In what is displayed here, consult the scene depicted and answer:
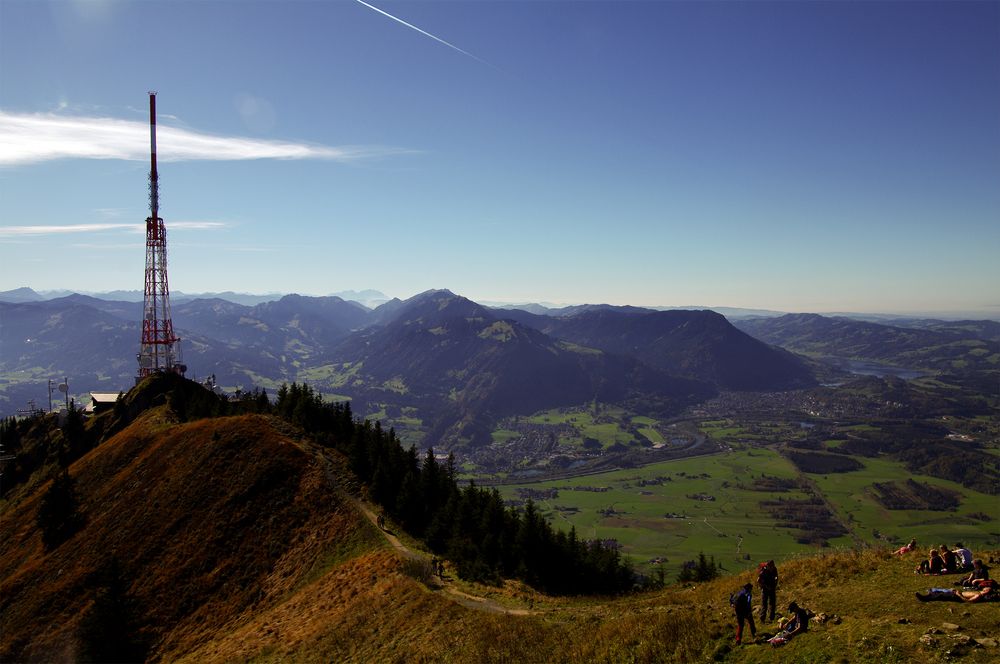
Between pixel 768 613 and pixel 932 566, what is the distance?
405 inches

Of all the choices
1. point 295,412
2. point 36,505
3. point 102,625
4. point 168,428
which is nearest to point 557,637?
point 102,625

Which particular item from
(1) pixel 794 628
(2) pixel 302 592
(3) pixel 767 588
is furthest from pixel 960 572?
(2) pixel 302 592

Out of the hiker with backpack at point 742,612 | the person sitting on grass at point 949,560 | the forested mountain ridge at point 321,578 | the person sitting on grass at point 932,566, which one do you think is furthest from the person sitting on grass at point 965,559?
the hiker with backpack at point 742,612

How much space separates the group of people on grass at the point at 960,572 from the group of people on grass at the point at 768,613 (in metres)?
5.90

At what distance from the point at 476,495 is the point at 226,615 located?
1238 inches

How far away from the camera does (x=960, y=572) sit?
25359 mm

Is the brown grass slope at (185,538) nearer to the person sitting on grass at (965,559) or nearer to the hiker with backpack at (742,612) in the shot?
the hiker with backpack at (742,612)

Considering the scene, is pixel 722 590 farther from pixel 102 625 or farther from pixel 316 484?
pixel 102 625

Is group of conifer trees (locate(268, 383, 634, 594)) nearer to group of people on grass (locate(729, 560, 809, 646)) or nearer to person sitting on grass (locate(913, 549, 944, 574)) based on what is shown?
group of people on grass (locate(729, 560, 809, 646))

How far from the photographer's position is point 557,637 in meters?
26.8

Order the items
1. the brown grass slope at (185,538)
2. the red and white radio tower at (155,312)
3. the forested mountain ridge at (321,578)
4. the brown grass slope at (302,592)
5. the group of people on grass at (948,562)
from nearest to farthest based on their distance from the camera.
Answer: the brown grass slope at (302,592)
the forested mountain ridge at (321,578)
the group of people on grass at (948,562)
the brown grass slope at (185,538)
the red and white radio tower at (155,312)

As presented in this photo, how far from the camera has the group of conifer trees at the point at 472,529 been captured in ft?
162

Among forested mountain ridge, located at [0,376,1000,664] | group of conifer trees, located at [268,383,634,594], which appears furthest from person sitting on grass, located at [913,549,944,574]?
group of conifer trees, located at [268,383,634,594]

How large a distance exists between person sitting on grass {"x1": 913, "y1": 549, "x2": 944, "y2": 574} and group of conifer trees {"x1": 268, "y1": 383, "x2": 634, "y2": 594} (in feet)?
91.9
